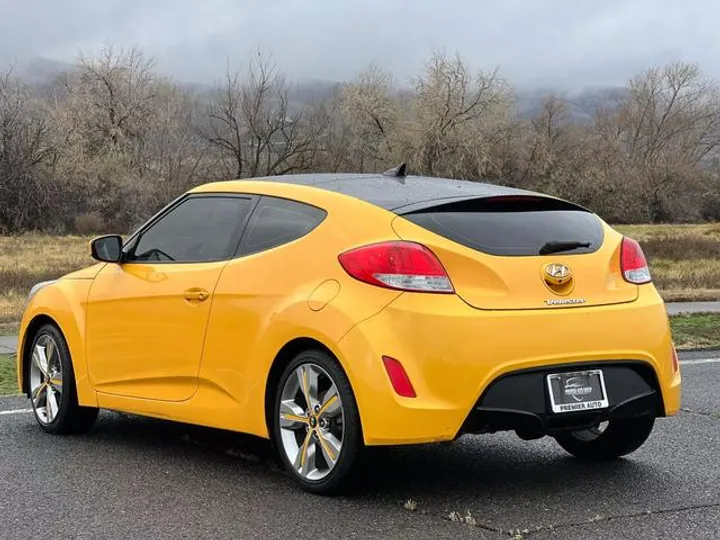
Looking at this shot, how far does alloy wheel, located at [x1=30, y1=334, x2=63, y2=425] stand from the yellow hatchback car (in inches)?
32.7

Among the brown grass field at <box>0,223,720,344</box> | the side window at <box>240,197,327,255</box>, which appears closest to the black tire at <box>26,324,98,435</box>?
the side window at <box>240,197,327,255</box>

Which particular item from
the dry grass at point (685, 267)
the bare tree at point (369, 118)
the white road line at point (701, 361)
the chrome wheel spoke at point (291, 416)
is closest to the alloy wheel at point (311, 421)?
the chrome wheel spoke at point (291, 416)

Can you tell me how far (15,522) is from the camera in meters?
4.29

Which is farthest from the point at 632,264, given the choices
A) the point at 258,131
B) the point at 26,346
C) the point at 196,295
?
the point at 258,131

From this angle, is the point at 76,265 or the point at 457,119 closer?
the point at 76,265

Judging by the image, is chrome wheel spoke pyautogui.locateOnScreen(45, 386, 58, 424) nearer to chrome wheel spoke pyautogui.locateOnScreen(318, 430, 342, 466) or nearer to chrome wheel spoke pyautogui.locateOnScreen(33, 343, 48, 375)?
chrome wheel spoke pyautogui.locateOnScreen(33, 343, 48, 375)

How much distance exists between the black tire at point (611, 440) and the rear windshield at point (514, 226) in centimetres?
108

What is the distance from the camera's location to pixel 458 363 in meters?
4.15

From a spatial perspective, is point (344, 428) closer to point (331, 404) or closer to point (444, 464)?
point (331, 404)

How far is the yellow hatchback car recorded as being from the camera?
165 inches

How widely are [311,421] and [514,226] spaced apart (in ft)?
4.48

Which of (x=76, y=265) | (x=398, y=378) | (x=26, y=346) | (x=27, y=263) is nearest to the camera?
(x=398, y=378)

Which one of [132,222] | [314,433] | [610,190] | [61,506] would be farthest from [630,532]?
[610,190]

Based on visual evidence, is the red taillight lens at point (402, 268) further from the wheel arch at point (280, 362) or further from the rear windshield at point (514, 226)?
the wheel arch at point (280, 362)
